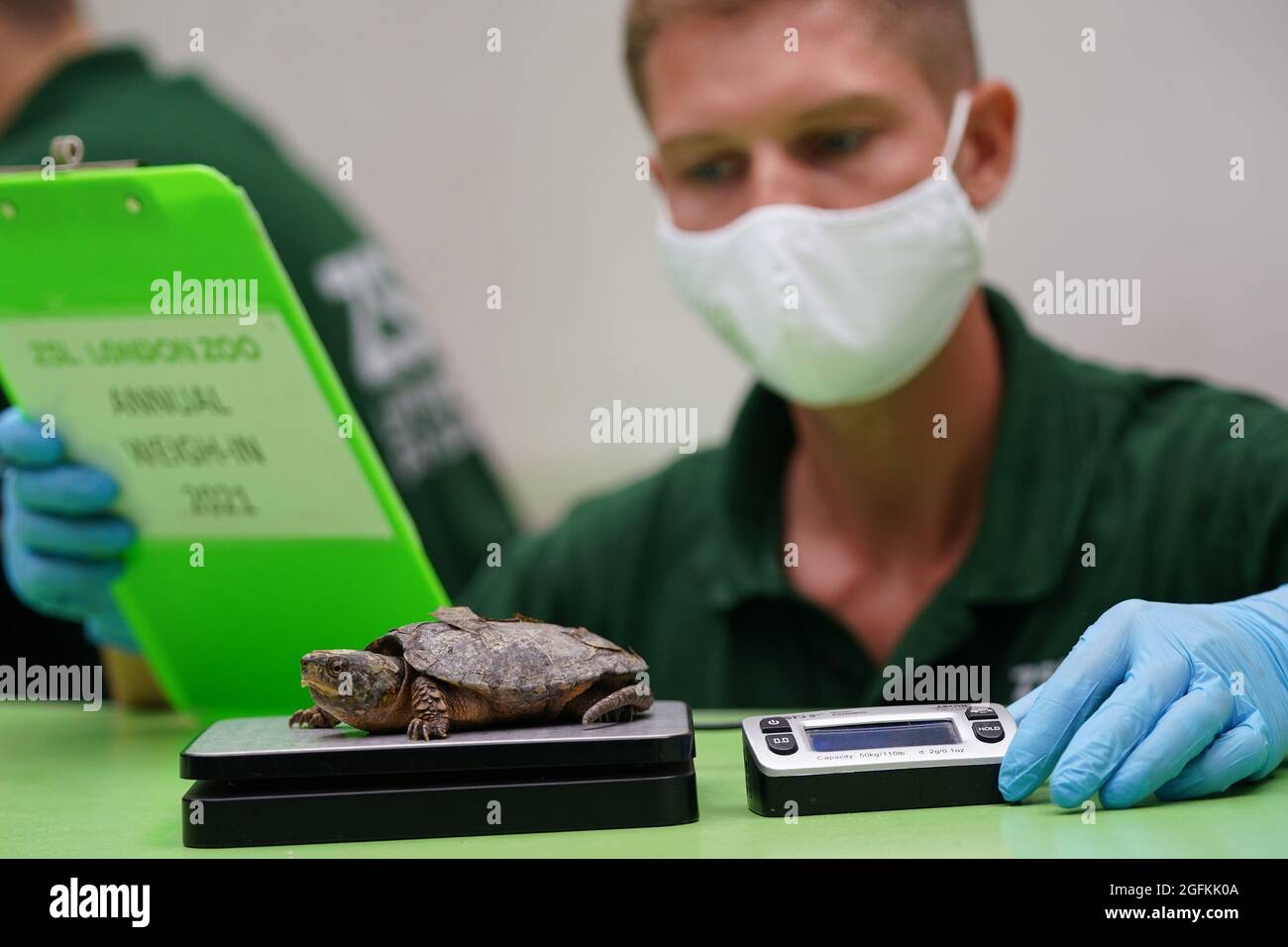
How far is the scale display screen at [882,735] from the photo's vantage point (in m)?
0.85

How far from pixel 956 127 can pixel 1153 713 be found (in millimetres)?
911

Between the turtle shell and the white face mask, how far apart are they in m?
0.68

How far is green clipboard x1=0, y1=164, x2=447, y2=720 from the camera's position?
1.05 m

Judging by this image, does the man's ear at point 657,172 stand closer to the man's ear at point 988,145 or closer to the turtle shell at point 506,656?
the man's ear at point 988,145

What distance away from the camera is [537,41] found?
2330 millimetres

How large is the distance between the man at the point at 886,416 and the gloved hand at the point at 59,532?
0.72 meters

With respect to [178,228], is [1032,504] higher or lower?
lower

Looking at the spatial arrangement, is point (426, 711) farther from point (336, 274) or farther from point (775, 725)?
point (336, 274)

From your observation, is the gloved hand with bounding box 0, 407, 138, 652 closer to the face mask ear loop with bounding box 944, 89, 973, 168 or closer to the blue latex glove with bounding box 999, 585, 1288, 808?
the blue latex glove with bounding box 999, 585, 1288, 808

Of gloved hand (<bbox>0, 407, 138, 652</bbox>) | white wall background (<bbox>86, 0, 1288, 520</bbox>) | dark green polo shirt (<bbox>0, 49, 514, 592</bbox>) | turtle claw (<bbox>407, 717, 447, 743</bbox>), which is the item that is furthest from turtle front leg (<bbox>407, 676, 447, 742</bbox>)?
white wall background (<bbox>86, 0, 1288, 520</bbox>)

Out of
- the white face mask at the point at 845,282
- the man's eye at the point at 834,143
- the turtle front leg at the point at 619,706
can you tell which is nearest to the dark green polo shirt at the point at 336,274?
the white face mask at the point at 845,282
